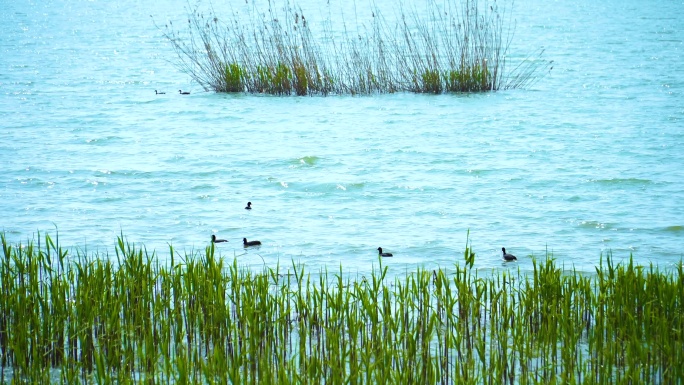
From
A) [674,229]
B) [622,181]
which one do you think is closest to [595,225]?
[674,229]

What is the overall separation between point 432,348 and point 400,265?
275cm

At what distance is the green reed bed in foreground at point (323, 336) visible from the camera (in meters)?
5.41

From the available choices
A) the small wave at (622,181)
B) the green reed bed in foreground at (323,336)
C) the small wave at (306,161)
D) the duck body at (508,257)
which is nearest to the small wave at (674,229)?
the duck body at (508,257)

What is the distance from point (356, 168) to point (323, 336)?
8.38 meters

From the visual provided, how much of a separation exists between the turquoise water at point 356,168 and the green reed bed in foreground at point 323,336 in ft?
9.03

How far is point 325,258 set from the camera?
9492 mm

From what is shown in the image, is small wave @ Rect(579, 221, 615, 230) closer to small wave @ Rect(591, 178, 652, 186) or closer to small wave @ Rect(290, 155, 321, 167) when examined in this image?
small wave @ Rect(591, 178, 652, 186)

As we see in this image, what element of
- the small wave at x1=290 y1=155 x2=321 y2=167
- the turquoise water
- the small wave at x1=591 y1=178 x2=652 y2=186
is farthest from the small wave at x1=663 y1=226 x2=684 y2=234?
the small wave at x1=290 y1=155 x2=321 y2=167

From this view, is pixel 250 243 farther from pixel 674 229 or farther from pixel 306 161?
pixel 306 161

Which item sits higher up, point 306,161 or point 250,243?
point 306,161

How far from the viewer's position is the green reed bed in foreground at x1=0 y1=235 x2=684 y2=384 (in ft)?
17.7

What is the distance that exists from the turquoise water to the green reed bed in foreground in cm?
275

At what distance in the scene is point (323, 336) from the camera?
20.5 feet

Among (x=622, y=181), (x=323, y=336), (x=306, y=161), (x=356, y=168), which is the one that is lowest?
(x=323, y=336)
